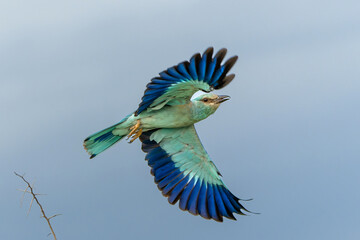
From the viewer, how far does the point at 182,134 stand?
28.5ft

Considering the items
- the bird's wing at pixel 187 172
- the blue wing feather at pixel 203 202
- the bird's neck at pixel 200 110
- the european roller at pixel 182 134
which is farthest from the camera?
the bird's wing at pixel 187 172

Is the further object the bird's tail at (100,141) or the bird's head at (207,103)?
the bird's tail at (100,141)

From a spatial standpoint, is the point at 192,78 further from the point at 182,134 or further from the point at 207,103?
the point at 182,134

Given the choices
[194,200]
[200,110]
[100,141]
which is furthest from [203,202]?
[100,141]

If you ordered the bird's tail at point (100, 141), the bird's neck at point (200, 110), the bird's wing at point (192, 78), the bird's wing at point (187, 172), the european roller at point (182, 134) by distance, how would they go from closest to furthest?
the bird's wing at point (192, 78) < the european roller at point (182, 134) < the bird's neck at point (200, 110) < the bird's tail at point (100, 141) < the bird's wing at point (187, 172)

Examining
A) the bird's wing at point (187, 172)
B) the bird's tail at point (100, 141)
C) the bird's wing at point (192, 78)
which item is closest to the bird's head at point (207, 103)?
the bird's wing at point (192, 78)

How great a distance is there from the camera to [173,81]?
7098mm

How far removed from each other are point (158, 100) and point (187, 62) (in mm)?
1037

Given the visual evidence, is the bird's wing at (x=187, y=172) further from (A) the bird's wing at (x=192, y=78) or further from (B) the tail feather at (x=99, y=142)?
(A) the bird's wing at (x=192, y=78)

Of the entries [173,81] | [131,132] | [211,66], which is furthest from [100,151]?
[211,66]

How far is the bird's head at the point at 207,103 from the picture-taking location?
7.91m

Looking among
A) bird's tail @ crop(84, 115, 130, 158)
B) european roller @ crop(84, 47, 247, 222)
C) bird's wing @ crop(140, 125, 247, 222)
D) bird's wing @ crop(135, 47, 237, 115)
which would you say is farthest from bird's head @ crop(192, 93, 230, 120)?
bird's tail @ crop(84, 115, 130, 158)

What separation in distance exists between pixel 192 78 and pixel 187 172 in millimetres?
2252

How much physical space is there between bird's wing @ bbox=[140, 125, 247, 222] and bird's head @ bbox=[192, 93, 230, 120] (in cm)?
73
